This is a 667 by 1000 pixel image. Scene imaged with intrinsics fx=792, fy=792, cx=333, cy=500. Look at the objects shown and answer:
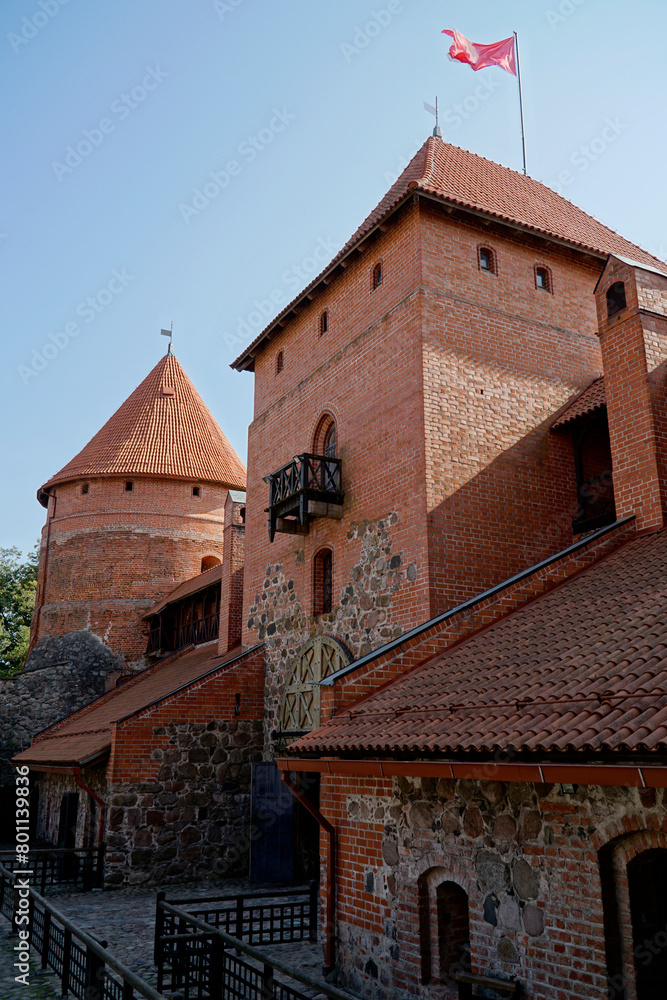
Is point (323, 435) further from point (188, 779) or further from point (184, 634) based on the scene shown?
point (184, 634)

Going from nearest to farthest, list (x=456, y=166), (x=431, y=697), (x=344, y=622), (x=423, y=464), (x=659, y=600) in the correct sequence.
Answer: (x=659, y=600) < (x=431, y=697) < (x=423, y=464) < (x=344, y=622) < (x=456, y=166)

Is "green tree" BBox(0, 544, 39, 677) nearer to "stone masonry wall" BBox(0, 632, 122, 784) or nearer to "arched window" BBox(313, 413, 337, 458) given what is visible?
"stone masonry wall" BBox(0, 632, 122, 784)

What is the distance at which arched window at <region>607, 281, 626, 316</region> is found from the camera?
1112 cm

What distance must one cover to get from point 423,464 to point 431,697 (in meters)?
4.39

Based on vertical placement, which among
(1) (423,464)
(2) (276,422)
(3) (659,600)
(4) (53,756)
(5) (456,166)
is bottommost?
(4) (53,756)

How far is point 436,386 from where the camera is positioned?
11836 millimetres

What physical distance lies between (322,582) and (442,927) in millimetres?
7379

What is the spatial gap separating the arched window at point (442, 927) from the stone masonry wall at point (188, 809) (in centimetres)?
805

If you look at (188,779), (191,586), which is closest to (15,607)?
(191,586)

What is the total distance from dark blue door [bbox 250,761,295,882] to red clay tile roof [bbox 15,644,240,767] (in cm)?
241

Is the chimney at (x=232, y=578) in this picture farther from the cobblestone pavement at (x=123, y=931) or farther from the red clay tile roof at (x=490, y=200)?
the cobblestone pavement at (x=123, y=931)

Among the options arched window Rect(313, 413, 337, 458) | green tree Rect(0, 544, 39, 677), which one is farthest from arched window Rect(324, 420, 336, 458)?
green tree Rect(0, 544, 39, 677)

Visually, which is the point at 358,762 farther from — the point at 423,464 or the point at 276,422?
the point at 276,422

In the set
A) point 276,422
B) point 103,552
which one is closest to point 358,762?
point 276,422
